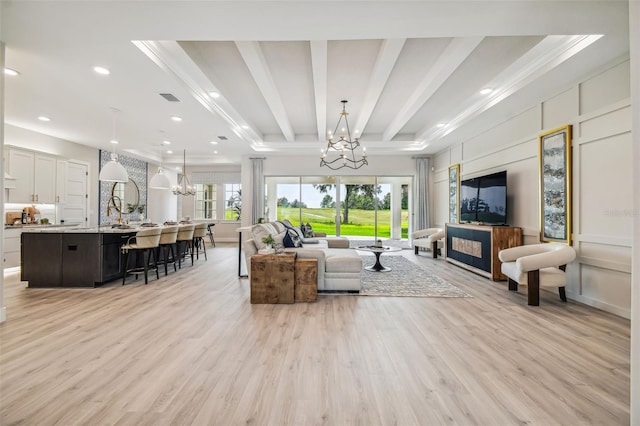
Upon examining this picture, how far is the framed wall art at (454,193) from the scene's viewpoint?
7.01 metres

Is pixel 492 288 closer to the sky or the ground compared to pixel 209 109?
closer to the ground

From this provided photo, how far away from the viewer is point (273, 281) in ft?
12.2

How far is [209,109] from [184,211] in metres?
6.78

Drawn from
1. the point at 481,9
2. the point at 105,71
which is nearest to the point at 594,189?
Answer: the point at 481,9

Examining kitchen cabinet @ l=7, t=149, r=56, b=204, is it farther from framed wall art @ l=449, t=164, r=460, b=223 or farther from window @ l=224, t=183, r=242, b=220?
framed wall art @ l=449, t=164, r=460, b=223

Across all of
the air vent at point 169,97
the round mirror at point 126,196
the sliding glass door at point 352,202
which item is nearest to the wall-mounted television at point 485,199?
the sliding glass door at point 352,202

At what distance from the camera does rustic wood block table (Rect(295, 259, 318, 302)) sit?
374 cm

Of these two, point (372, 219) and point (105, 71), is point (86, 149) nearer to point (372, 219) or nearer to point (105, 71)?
point (105, 71)

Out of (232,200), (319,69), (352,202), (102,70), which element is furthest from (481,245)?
(232,200)

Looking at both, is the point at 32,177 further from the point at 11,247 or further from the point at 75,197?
the point at 11,247

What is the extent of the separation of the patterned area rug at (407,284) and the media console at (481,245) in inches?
34.0

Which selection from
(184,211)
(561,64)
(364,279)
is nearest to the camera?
(561,64)

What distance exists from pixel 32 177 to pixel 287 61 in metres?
6.05

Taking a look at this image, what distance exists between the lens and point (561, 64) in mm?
3373
